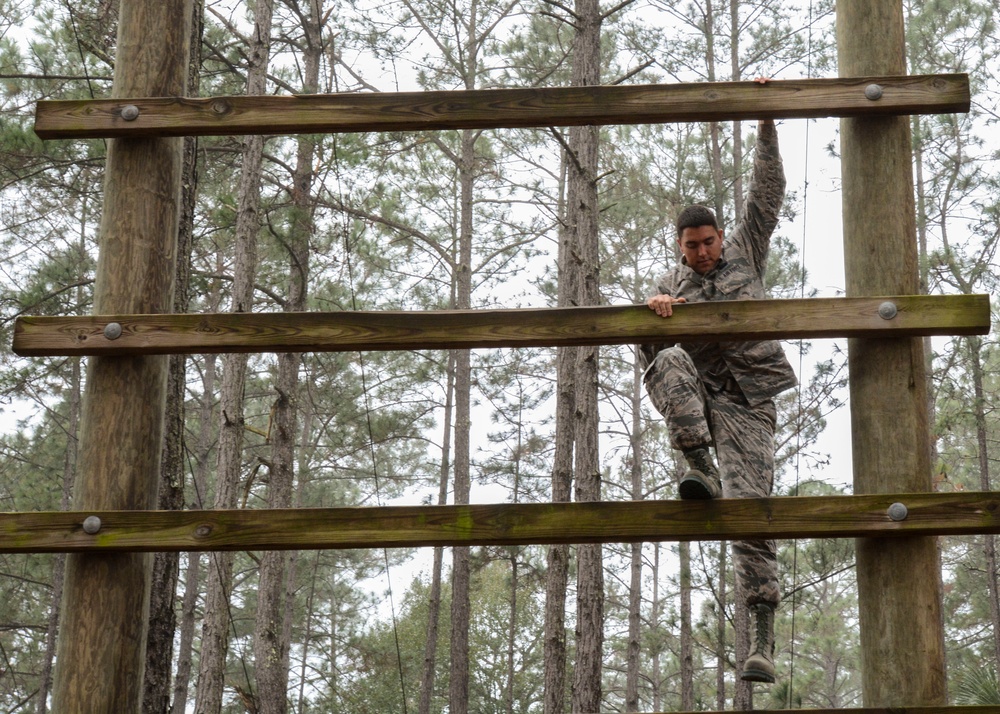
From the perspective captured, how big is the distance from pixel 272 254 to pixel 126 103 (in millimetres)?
17662

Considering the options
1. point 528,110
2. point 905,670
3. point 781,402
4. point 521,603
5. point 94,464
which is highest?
point 781,402

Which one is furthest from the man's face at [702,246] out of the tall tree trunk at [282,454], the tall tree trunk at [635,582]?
the tall tree trunk at [635,582]

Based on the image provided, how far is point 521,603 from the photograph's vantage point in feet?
102

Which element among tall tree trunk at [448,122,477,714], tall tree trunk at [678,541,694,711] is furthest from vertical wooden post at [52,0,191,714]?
tall tree trunk at [448,122,477,714]

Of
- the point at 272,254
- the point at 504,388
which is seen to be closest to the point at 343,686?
the point at 504,388

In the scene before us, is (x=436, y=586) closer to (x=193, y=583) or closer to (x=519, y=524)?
(x=193, y=583)

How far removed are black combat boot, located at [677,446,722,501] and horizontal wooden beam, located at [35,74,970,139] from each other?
3.05ft

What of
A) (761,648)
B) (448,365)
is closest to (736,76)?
(448,365)

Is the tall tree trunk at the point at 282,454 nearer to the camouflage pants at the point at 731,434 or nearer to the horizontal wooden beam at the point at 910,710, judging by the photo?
the camouflage pants at the point at 731,434

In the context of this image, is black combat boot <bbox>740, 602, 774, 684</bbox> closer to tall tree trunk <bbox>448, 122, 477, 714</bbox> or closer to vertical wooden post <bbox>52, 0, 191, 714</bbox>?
vertical wooden post <bbox>52, 0, 191, 714</bbox>

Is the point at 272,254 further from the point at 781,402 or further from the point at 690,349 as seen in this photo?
the point at 690,349

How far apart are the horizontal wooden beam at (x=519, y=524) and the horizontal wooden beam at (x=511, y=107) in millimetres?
989

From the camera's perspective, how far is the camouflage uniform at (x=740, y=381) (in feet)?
11.2

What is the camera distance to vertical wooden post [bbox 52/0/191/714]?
2922 mm
